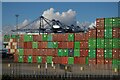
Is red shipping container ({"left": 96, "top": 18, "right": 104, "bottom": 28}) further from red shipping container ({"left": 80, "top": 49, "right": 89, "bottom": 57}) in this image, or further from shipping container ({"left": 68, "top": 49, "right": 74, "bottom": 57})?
shipping container ({"left": 68, "top": 49, "right": 74, "bottom": 57})

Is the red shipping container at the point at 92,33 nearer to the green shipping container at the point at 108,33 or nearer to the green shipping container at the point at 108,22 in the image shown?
the green shipping container at the point at 108,33

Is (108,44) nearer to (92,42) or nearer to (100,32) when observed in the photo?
(100,32)

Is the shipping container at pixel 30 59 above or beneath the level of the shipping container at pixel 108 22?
beneath

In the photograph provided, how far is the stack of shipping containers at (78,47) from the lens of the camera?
4169 centimetres

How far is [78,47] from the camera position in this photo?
153 ft

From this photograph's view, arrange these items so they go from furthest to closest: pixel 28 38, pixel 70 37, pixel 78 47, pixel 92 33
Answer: pixel 28 38, pixel 70 37, pixel 78 47, pixel 92 33

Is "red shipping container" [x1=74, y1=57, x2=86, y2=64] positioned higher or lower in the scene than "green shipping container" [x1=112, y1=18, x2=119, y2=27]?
lower

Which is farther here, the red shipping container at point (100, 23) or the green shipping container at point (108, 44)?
the green shipping container at point (108, 44)

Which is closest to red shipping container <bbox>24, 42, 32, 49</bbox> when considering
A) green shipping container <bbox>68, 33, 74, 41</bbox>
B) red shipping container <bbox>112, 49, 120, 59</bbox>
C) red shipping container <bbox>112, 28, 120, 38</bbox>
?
green shipping container <bbox>68, 33, 74, 41</bbox>

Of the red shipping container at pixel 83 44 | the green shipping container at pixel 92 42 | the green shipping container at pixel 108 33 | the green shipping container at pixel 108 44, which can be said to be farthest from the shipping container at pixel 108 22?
the red shipping container at pixel 83 44

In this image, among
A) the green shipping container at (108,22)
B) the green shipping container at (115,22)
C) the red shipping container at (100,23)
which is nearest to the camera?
the green shipping container at (115,22)

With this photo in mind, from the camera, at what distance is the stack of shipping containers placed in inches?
1641

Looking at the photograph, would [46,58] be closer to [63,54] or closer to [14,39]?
[63,54]

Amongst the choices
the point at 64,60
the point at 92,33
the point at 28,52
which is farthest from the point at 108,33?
the point at 28,52
